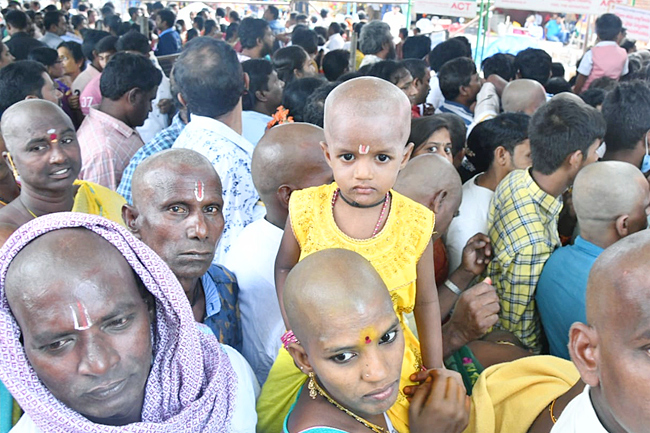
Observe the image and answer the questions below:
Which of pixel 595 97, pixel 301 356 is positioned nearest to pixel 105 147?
pixel 301 356

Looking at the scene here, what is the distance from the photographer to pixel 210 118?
3467 mm

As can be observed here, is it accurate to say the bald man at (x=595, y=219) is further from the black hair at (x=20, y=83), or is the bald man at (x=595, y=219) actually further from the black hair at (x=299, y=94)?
the black hair at (x=20, y=83)

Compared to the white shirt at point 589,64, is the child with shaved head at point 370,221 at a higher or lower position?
higher

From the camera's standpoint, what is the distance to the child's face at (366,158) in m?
1.97

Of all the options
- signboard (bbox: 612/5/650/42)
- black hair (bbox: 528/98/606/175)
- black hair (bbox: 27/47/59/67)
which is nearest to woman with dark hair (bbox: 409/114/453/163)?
black hair (bbox: 528/98/606/175)

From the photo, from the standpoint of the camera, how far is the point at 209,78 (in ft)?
11.3

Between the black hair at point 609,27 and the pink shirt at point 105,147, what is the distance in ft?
20.0

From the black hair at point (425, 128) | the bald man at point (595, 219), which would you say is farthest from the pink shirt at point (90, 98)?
the bald man at point (595, 219)

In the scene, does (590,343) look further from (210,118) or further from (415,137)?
(210,118)

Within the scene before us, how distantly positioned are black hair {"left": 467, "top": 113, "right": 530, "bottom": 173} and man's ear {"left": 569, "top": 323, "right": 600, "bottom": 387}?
2448mm

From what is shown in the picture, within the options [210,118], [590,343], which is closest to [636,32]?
[210,118]

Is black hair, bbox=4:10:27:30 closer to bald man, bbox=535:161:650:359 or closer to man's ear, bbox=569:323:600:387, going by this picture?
bald man, bbox=535:161:650:359

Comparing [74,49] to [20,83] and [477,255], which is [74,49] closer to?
[20,83]

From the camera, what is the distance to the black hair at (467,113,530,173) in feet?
12.4
